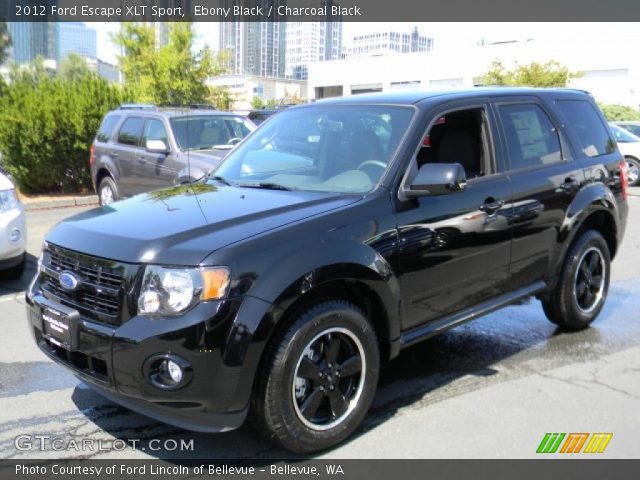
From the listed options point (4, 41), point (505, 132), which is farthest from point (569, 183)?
point (4, 41)

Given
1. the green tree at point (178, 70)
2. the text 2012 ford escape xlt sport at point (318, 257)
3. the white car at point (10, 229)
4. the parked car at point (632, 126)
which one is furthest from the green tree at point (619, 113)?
the white car at point (10, 229)

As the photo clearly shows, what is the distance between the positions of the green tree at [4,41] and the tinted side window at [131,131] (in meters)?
36.2

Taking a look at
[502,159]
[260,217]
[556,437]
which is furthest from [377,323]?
[502,159]

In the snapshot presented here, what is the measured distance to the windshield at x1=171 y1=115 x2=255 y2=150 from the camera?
1016 cm

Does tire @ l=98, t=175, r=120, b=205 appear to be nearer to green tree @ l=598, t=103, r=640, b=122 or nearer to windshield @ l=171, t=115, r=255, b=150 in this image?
windshield @ l=171, t=115, r=255, b=150

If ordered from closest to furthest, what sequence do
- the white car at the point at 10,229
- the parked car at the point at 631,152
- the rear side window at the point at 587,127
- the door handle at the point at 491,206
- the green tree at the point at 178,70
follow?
1. the door handle at the point at 491,206
2. the rear side window at the point at 587,127
3. the white car at the point at 10,229
4. the parked car at the point at 631,152
5. the green tree at the point at 178,70

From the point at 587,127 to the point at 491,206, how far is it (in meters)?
1.78

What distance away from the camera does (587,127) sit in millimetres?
5414

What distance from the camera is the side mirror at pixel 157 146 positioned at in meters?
9.72

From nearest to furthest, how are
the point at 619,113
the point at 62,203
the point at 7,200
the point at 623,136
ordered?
the point at 7,200 < the point at 62,203 < the point at 623,136 < the point at 619,113

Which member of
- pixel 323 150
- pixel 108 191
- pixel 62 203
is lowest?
pixel 62 203

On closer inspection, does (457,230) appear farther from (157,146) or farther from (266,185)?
(157,146)

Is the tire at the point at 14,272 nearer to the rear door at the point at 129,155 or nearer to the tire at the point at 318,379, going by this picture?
the rear door at the point at 129,155

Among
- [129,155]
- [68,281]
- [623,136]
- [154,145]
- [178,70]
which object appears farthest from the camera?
[178,70]
